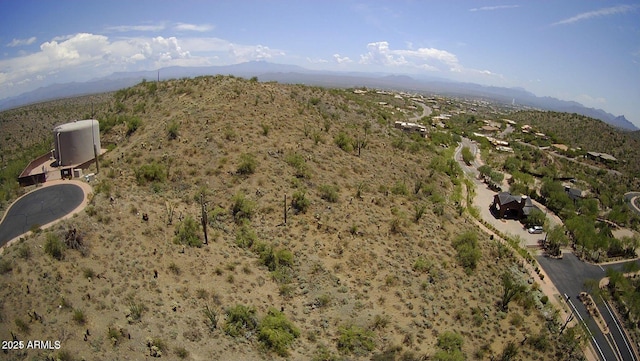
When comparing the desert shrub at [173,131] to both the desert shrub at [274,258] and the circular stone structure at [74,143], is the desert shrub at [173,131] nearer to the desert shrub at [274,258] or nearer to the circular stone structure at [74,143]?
the circular stone structure at [74,143]

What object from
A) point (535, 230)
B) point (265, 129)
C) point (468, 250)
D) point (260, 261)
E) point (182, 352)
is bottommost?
point (535, 230)

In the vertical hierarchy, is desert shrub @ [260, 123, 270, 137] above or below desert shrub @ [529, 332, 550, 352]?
above

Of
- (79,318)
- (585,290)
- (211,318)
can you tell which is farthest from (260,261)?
(585,290)

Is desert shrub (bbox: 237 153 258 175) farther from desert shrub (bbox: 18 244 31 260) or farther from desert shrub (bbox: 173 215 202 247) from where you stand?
desert shrub (bbox: 18 244 31 260)

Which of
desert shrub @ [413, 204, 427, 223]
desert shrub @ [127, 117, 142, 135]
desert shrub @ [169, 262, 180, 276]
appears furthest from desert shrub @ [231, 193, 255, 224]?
desert shrub @ [127, 117, 142, 135]

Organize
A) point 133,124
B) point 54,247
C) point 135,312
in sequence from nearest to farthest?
point 135,312
point 54,247
point 133,124

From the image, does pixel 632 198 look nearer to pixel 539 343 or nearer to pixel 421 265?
pixel 539 343
